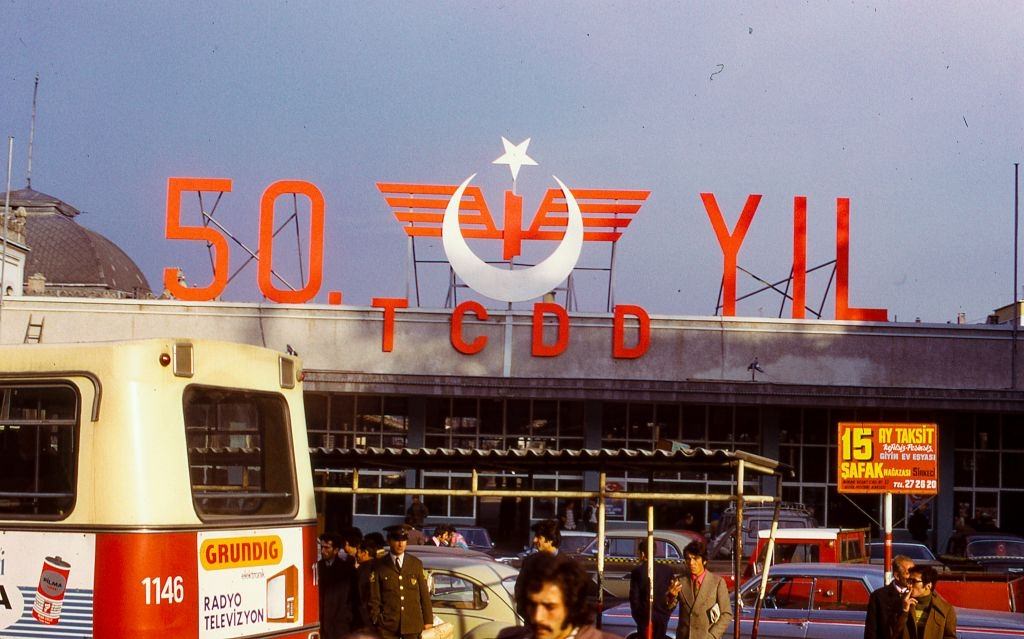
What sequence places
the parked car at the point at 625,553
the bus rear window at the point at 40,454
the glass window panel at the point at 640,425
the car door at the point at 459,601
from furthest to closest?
the glass window panel at the point at 640,425
the parked car at the point at 625,553
the car door at the point at 459,601
the bus rear window at the point at 40,454

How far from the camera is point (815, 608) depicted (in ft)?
47.9

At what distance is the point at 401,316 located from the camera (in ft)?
130

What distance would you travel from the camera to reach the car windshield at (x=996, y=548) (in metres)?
27.8

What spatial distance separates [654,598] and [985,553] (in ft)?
54.8

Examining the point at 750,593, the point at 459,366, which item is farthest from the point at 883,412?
the point at 750,593

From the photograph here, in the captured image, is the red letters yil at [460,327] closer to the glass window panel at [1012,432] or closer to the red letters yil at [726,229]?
the red letters yil at [726,229]

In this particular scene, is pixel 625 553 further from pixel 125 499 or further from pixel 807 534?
pixel 125 499

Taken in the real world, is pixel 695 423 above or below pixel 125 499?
below

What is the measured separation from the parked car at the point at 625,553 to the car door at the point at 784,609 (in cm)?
741

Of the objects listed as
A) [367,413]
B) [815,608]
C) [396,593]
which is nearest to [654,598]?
[815,608]

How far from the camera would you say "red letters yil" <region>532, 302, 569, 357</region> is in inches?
1540

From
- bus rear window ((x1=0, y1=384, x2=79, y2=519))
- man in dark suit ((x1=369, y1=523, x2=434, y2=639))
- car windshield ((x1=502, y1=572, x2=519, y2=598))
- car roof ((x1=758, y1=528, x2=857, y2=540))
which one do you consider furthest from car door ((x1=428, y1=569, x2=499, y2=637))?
car roof ((x1=758, y1=528, x2=857, y2=540))

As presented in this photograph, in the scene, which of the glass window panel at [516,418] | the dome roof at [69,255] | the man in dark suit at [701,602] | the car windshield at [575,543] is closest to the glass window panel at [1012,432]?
the glass window panel at [516,418]

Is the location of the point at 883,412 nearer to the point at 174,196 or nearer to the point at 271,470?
the point at 174,196
